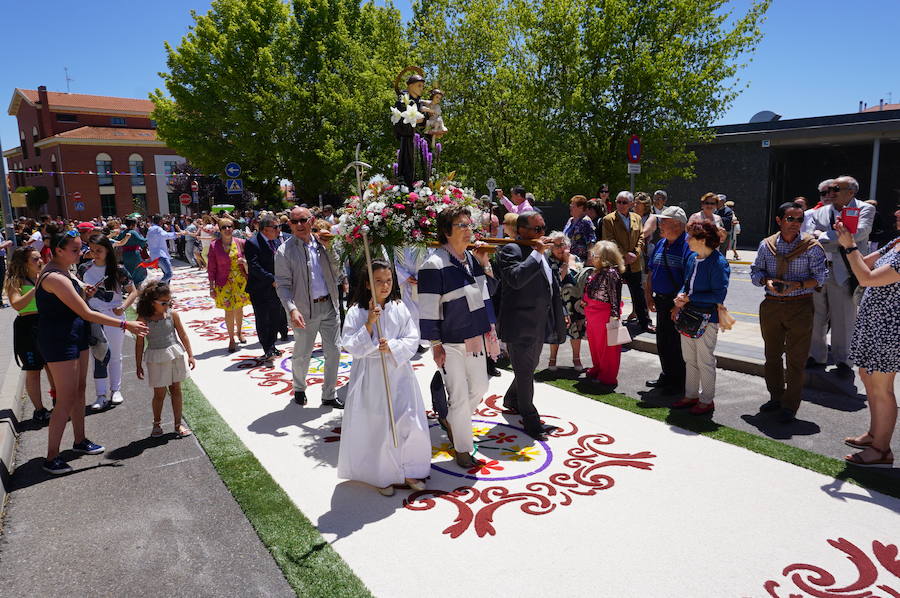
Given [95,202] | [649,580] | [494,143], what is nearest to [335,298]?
[649,580]

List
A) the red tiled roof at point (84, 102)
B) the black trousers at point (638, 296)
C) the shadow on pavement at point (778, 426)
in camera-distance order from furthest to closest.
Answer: the red tiled roof at point (84, 102) → the black trousers at point (638, 296) → the shadow on pavement at point (778, 426)

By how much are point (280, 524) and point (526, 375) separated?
7.90 feet

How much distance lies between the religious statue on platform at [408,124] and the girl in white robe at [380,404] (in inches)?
62.5

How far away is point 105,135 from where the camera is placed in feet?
190

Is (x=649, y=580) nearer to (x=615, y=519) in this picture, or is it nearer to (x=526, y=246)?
(x=615, y=519)

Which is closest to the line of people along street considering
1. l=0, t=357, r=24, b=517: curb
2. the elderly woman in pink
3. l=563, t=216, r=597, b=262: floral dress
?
l=0, t=357, r=24, b=517: curb

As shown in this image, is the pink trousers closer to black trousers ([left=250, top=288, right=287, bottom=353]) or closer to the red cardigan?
black trousers ([left=250, top=288, right=287, bottom=353])

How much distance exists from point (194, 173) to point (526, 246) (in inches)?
1986

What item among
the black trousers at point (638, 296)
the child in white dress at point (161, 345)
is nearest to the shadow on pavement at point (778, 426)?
the black trousers at point (638, 296)

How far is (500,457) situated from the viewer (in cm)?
490

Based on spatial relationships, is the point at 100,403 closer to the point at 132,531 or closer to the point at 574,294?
the point at 132,531

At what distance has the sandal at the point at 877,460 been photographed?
14.4 ft

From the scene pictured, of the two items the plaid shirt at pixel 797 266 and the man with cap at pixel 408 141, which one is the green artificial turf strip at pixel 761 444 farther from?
the man with cap at pixel 408 141

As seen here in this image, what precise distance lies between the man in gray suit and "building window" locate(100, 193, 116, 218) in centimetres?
6042
